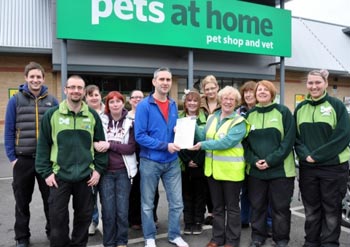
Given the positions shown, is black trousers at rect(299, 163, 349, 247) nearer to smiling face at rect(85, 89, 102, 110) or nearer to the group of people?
the group of people

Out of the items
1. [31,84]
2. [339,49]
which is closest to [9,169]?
[31,84]

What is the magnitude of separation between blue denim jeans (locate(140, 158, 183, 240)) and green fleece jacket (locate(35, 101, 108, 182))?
2.35 ft

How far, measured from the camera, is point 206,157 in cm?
400

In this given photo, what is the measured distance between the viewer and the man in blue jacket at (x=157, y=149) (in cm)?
372

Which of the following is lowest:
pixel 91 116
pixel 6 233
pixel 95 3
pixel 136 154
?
Answer: pixel 6 233

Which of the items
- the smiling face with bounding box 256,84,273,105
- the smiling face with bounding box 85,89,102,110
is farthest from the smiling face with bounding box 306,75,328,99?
the smiling face with bounding box 85,89,102,110

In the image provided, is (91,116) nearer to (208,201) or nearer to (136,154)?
(136,154)

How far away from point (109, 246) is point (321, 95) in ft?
10.1

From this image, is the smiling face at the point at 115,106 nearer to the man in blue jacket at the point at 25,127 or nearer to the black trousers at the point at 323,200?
the man in blue jacket at the point at 25,127

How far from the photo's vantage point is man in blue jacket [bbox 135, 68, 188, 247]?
3721 mm

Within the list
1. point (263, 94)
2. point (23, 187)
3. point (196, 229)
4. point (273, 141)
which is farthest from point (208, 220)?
point (23, 187)

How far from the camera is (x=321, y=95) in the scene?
3699 mm

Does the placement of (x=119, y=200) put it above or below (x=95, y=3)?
below

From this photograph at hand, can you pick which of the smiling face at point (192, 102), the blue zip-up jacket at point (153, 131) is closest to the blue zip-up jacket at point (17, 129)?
the blue zip-up jacket at point (153, 131)
